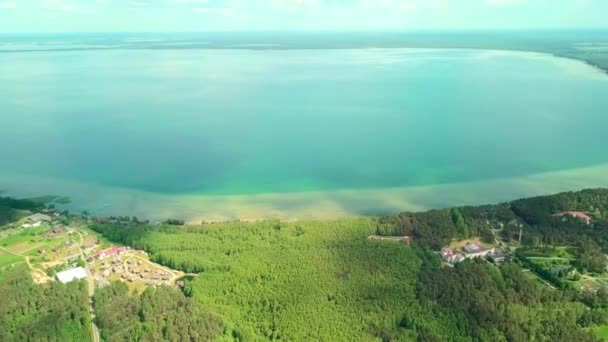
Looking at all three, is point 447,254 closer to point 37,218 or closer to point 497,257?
point 497,257

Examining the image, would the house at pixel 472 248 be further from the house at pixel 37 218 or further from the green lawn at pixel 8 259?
the house at pixel 37 218

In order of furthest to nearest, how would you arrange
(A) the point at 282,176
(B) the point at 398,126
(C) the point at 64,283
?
(B) the point at 398,126 → (A) the point at 282,176 → (C) the point at 64,283

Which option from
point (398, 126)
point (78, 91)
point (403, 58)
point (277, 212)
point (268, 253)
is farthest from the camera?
point (403, 58)

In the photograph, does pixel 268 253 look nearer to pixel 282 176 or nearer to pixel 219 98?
pixel 282 176

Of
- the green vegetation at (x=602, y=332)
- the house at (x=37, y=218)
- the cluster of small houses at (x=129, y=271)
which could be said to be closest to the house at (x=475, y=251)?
the green vegetation at (x=602, y=332)

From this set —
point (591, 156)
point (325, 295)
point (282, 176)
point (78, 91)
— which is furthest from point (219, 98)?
point (325, 295)

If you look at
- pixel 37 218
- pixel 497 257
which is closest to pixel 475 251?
pixel 497 257

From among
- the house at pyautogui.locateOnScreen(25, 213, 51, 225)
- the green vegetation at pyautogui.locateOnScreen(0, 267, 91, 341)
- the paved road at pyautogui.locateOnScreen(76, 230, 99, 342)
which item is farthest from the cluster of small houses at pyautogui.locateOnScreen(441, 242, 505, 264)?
the house at pyautogui.locateOnScreen(25, 213, 51, 225)
